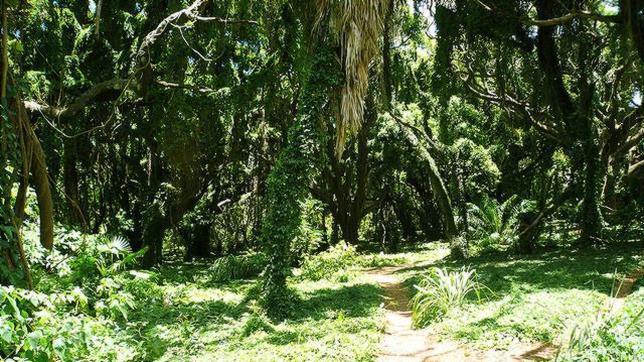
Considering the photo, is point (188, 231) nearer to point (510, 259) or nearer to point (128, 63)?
point (128, 63)

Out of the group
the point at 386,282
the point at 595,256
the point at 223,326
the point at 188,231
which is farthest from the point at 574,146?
the point at 188,231

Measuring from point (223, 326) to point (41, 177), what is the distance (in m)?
3.78

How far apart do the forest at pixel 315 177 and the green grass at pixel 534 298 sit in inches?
2.0

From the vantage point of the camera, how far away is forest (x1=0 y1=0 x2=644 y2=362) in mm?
5074

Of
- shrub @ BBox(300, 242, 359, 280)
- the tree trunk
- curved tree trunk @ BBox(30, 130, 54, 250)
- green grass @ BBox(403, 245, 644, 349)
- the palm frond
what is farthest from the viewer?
the tree trunk

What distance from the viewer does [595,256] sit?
1043cm

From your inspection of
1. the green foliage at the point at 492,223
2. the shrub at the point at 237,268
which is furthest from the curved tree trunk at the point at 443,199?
the shrub at the point at 237,268

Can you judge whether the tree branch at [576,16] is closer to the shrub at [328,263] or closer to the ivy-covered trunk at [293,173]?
the ivy-covered trunk at [293,173]

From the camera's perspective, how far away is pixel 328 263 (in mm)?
12844

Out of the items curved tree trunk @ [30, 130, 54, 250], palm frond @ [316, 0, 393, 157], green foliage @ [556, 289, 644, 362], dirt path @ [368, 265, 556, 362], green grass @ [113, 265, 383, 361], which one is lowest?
dirt path @ [368, 265, 556, 362]

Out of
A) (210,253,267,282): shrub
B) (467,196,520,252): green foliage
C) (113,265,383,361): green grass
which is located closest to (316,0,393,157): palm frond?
(113,265,383,361): green grass

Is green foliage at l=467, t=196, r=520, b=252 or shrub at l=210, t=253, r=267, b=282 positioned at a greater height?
green foliage at l=467, t=196, r=520, b=252

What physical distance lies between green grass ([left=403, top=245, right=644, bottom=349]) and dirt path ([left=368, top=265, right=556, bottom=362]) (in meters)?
0.14

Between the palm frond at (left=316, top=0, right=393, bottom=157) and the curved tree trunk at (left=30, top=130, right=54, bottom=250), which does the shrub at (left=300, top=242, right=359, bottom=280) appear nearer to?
the palm frond at (left=316, top=0, right=393, bottom=157)
